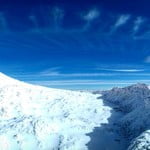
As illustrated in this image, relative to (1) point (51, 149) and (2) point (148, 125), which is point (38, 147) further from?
(2) point (148, 125)

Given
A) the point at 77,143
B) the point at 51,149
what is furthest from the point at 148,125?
the point at 51,149

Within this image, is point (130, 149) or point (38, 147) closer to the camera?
point (130, 149)

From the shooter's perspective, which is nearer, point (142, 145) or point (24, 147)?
point (142, 145)

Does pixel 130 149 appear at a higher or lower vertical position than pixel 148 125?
lower

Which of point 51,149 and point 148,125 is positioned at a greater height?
point 148,125

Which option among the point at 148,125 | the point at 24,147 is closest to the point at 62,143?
the point at 24,147

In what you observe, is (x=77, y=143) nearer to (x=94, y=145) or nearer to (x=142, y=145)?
(x=94, y=145)

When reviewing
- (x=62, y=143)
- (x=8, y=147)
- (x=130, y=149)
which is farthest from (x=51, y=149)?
(x=130, y=149)
